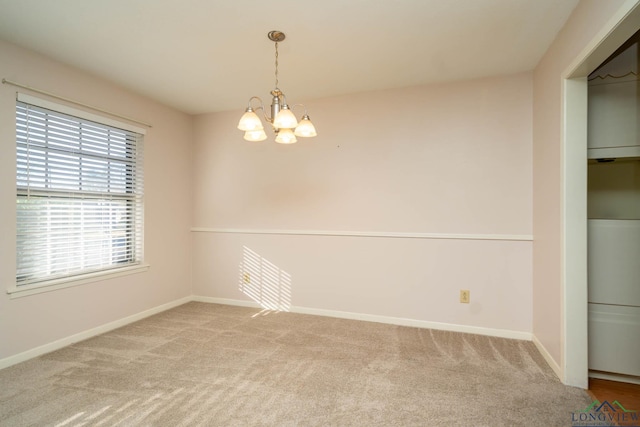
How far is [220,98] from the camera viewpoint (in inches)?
142

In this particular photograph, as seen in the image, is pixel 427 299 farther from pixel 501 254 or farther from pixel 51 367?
pixel 51 367

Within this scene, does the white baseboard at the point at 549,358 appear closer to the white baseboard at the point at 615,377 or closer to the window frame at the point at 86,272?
the white baseboard at the point at 615,377

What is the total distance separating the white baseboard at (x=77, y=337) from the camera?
242cm

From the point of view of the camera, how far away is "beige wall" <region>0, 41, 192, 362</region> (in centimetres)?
240

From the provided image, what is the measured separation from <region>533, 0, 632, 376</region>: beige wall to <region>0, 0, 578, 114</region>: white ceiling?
0.55ft

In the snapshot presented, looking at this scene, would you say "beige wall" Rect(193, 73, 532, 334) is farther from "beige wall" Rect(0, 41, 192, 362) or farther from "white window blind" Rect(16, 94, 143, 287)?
"white window blind" Rect(16, 94, 143, 287)

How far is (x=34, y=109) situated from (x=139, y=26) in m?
1.20

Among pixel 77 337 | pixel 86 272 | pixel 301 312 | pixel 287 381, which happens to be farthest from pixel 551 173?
pixel 77 337

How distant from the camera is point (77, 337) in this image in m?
2.85

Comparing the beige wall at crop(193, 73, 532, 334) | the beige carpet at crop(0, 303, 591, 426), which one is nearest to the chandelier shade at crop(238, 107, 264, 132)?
the beige wall at crop(193, 73, 532, 334)

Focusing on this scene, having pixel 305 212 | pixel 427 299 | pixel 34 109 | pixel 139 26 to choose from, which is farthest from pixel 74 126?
pixel 427 299

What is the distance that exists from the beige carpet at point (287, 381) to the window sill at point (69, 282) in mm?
529

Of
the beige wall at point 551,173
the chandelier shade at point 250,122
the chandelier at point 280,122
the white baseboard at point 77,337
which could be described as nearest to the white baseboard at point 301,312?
the white baseboard at point 77,337

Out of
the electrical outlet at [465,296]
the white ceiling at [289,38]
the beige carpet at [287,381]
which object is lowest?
the beige carpet at [287,381]
